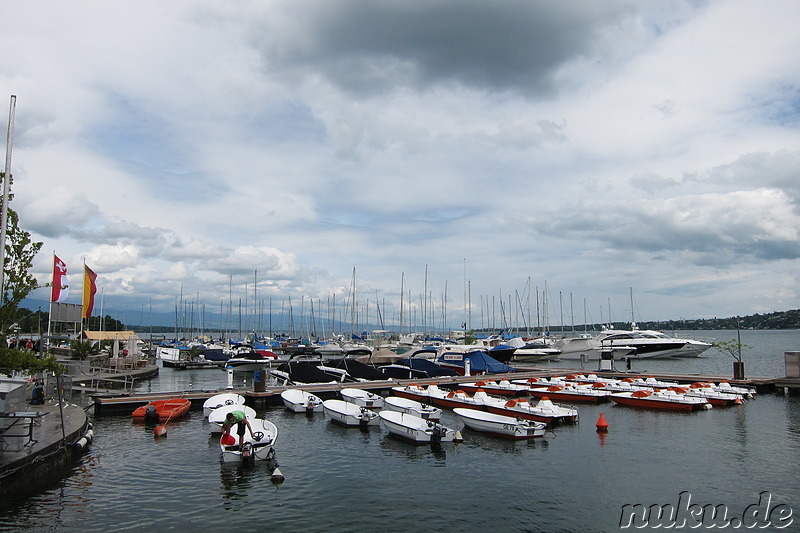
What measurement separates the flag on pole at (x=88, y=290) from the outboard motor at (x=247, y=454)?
22642 millimetres

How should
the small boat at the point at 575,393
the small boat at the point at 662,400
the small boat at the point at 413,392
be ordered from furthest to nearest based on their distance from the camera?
the small boat at the point at 413,392, the small boat at the point at 575,393, the small boat at the point at 662,400

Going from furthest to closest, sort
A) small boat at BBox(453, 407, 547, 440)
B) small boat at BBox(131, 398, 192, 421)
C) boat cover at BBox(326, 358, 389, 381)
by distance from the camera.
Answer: boat cover at BBox(326, 358, 389, 381) < small boat at BBox(131, 398, 192, 421) < small boat at BBox(453, 407, 547, 440)

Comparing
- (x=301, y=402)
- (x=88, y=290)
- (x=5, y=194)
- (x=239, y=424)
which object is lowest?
(x=301, y=402)

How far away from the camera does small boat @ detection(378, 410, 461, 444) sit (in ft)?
87.5

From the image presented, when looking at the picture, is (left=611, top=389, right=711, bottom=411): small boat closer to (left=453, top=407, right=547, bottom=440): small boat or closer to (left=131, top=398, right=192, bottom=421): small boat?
(left=453, top=407, right=547, bottom=440): small boat

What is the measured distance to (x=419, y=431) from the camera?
26.7 meters

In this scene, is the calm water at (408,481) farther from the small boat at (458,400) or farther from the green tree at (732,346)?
the green tree at (732,346)

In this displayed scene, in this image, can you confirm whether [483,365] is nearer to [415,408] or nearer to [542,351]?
[415,408]

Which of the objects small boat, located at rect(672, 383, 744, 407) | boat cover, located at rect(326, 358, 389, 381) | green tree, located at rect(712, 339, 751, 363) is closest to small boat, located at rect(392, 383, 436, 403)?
boat cover, located at rect(326, 358, 389, 381)

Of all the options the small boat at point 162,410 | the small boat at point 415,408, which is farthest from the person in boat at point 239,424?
the small boat at point 415,408

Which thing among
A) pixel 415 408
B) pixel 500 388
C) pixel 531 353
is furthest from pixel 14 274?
pixel 531 353

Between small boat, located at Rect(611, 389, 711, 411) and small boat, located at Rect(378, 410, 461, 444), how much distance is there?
17.6m

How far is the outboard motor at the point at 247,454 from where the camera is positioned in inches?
877

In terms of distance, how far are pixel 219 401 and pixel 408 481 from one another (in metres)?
17.6
